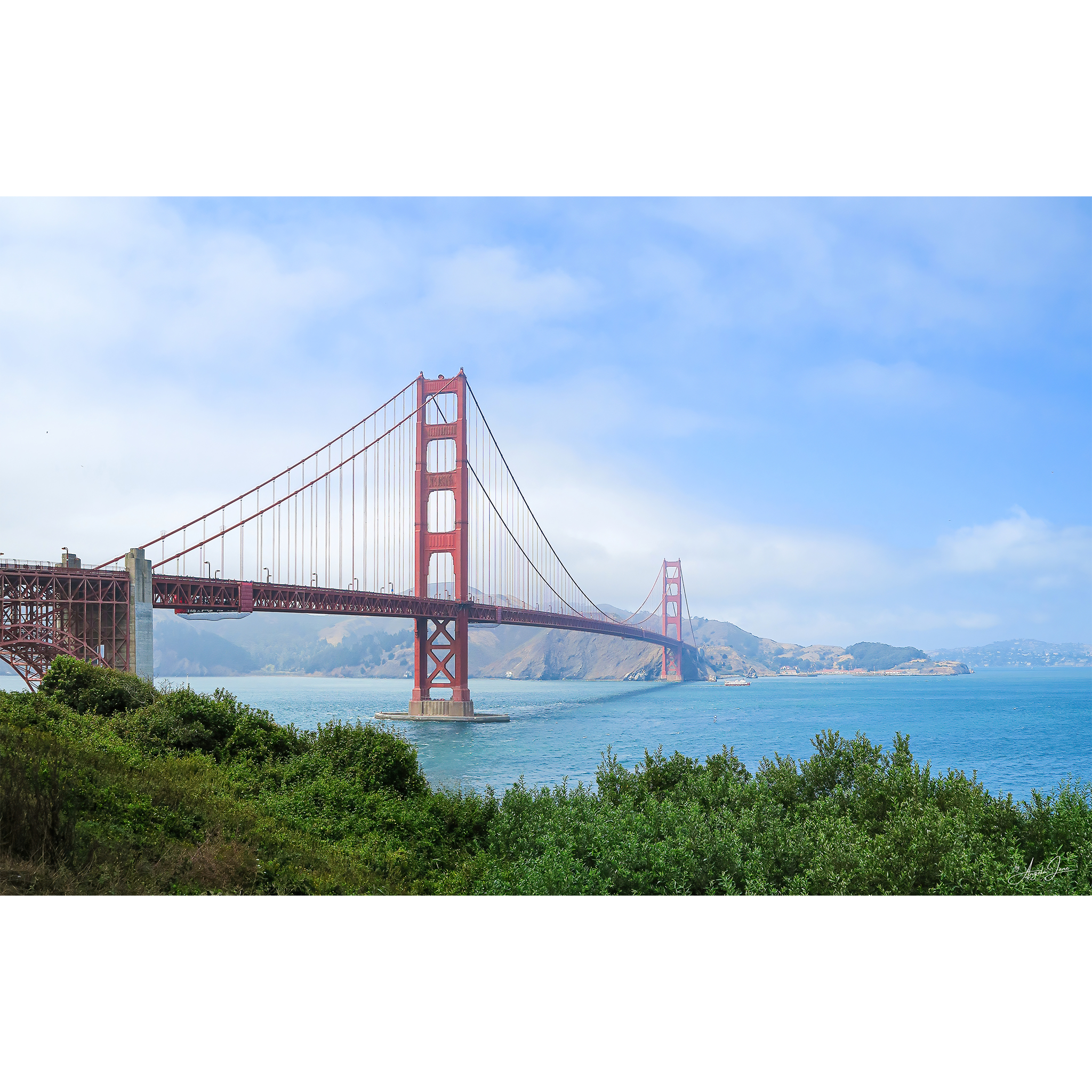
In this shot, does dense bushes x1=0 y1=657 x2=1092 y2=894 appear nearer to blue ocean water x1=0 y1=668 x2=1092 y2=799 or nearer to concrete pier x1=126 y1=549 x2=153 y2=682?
blue ocean water x1=0 y1=668 x2=1092 y2=799

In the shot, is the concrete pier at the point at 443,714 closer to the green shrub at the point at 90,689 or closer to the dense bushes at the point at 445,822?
the green shrub at the point at 90,689

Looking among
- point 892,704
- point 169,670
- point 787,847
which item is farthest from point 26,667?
point 169,670

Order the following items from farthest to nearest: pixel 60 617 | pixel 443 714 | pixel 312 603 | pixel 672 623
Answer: pixel 672 623 → pixel 443 714 → pixel 312 603 → pixel 60 617

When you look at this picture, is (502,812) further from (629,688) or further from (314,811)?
(629,688)

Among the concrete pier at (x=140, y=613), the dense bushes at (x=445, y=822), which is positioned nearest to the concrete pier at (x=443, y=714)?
the concrete pier at (x=140, y=613)

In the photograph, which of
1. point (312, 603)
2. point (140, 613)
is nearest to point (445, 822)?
point (140, 613)

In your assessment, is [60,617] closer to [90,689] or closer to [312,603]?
[312,603]
